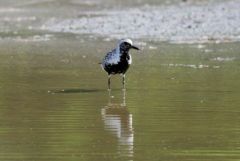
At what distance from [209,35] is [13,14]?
1674 cm

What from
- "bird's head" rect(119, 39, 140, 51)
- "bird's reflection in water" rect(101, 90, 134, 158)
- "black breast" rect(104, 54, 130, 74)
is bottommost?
"bird's reflection in water" rect(101, 90, 134, 158)

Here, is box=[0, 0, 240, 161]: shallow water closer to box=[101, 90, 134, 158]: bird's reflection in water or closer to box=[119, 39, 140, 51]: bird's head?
box=[101, 90, 134, 158]: bird's reflection in water

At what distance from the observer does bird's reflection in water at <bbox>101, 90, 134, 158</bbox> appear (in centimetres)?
1027

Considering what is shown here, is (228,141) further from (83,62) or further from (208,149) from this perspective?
(83,62)

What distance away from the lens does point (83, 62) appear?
21.5 meters

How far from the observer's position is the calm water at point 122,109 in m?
10.1

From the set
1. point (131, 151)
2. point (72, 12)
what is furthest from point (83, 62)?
point (72, 12)

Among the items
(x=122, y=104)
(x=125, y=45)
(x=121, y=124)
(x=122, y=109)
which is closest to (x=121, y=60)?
(x=125, y=45)

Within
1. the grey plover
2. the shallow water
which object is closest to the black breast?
the grey plover

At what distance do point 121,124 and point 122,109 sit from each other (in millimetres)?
1553

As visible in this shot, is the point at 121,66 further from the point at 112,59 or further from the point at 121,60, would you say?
the point at 112,59

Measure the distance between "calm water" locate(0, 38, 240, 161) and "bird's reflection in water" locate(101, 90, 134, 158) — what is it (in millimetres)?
11

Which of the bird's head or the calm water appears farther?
the bird's head

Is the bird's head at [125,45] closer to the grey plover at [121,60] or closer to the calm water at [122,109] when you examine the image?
the grey plover at [121,60]
